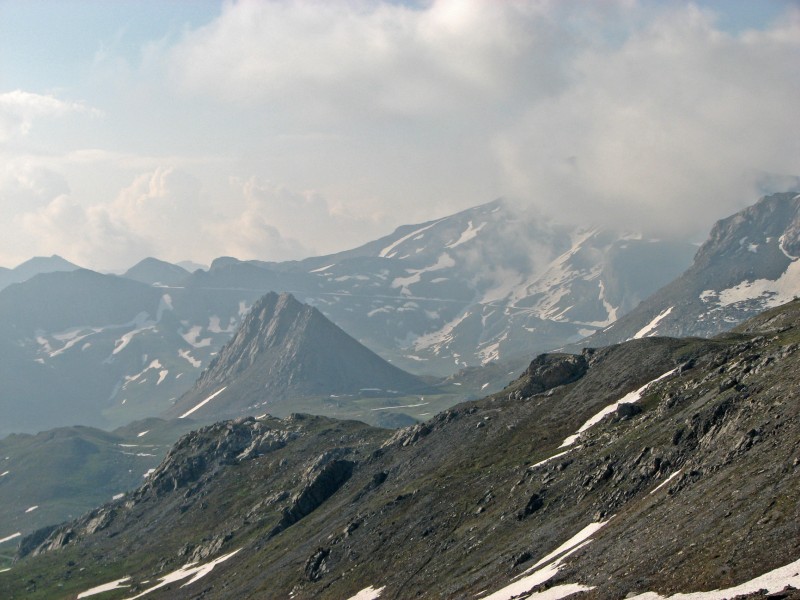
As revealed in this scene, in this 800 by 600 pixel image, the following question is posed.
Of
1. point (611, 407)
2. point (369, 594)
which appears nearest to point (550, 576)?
point (369, 594)

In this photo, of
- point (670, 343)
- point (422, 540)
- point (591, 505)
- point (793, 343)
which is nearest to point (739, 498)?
point (591, 505)

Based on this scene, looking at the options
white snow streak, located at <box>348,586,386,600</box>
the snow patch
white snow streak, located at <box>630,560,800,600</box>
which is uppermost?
white snow streak, located at <box>630,560,800,600</box>

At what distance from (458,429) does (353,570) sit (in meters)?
57.0

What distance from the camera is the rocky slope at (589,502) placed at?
84.8m

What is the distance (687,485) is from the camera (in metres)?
104

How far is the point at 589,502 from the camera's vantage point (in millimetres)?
121750

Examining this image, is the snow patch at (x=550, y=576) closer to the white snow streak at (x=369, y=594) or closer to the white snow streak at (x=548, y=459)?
the white snow streak at (x=369, y=594)

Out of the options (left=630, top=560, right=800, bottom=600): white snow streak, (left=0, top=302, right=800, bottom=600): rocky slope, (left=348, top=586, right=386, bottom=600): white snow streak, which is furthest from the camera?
(left=348, top=586, right=386, bottom=600): white snow streak

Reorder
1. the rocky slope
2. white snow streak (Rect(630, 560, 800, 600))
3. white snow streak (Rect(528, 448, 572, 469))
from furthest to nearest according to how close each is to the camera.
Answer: white snow streak (Rect(528, 448, 572, 469)) → the rocky slope → white snow streak (Rect(630, 560, 800, 600))

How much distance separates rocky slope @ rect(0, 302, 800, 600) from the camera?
84.8 m

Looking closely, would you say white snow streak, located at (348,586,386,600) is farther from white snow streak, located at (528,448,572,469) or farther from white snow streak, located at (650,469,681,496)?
white snow streak, located at (650,469,681,496)

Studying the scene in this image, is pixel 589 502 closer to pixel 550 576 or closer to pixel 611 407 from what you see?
pixel 550 576

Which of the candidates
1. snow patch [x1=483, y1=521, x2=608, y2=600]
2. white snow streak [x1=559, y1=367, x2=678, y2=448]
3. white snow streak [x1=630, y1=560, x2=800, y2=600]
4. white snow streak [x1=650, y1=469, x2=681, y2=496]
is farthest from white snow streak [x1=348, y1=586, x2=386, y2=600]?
white snow streak [x1=630, y1=560, x2=800, y2=600]

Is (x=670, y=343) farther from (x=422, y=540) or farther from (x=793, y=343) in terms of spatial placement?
(x=422, y=540)
